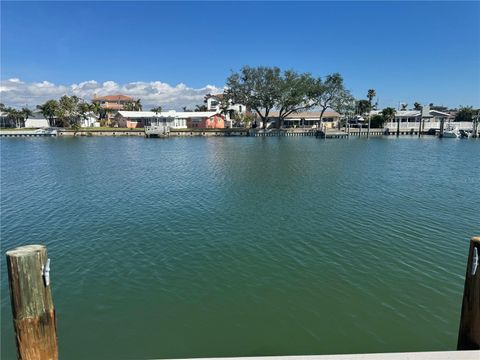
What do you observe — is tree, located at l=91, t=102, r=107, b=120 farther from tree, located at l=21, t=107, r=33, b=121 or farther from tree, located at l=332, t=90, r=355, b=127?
tree, located at l=332, t=90, r=355, b=127

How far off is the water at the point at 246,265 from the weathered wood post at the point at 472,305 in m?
1.83

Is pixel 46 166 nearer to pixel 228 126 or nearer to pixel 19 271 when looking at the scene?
pixel 19 271

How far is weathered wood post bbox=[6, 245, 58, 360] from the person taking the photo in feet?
13.2

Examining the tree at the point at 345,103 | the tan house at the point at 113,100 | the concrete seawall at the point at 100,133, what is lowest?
the concrete seawall at the point at 100,133

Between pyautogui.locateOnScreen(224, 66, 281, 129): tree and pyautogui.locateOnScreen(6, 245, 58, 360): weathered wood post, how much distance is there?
79.4 m

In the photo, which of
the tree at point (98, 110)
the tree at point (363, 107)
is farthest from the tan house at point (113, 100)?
the tree at point (363, 107)

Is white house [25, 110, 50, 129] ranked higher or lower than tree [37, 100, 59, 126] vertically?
lower

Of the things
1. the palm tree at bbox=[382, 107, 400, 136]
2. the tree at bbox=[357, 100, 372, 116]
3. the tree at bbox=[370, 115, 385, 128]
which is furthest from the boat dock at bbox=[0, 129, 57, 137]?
the tree at bbox=[357, 100, 372, 116]

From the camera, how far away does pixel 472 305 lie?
183 inches

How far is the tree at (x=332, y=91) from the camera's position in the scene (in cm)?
8700

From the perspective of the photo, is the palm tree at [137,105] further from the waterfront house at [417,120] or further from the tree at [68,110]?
the waterfront house at [417,120]

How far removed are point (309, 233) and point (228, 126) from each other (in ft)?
294

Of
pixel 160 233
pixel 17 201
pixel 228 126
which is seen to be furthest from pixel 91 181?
pixel 228 126

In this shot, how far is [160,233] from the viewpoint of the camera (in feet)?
40.8
